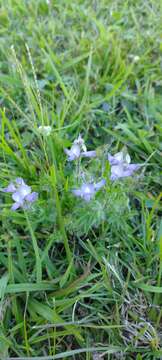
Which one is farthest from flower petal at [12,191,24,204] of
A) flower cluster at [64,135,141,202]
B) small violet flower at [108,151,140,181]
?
small violet flower at [108,151,140,181]

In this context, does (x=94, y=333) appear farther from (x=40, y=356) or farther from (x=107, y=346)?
(x=40, y=356)

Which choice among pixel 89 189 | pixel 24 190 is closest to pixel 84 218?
pixel 89 189

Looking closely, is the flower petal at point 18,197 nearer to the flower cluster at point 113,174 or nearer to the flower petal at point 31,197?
the flower petal at point 31,197

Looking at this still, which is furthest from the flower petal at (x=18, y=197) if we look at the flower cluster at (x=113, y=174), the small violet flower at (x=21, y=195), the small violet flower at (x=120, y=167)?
the small violet flower at (x=120, y=167)

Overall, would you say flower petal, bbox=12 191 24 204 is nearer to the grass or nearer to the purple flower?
the grass

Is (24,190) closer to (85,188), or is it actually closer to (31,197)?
(31,197)

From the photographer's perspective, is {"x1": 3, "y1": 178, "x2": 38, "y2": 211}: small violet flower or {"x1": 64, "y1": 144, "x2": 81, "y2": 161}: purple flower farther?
{"x1": 64, "y1": 144, "x2": 81, "y2": 161}: purple flower

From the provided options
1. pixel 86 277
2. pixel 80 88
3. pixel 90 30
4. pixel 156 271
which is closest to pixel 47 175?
pixel 86 277
